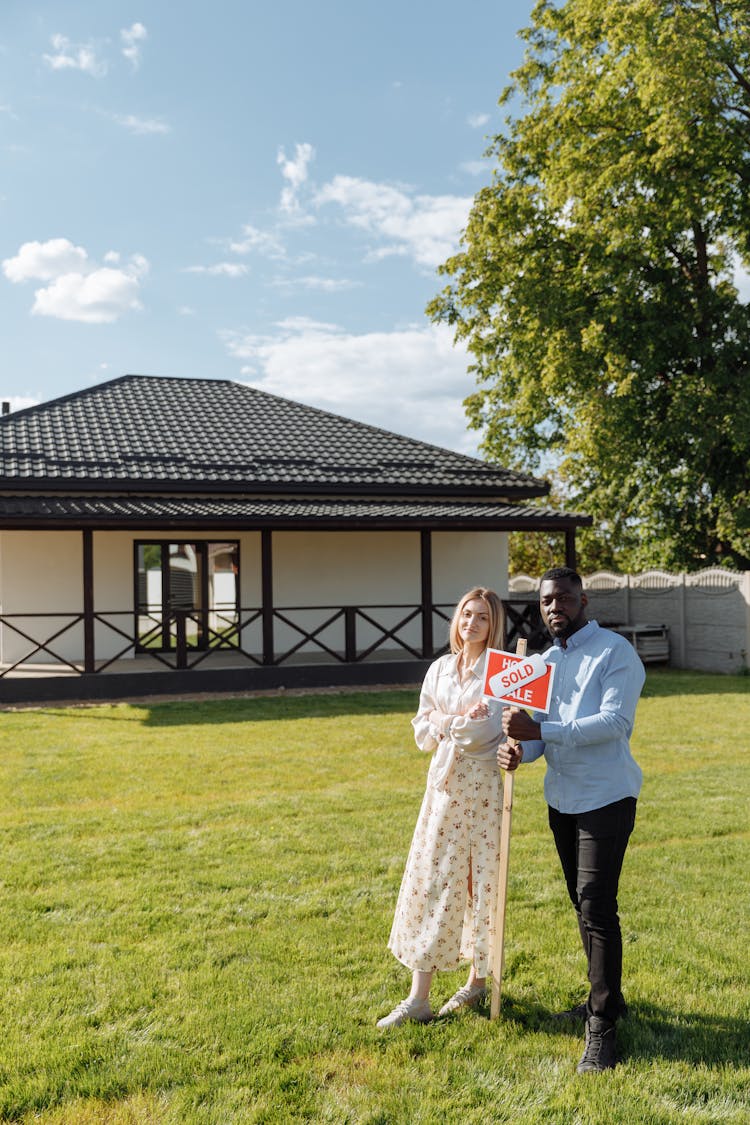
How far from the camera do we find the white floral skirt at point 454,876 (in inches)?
148

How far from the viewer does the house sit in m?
14.3

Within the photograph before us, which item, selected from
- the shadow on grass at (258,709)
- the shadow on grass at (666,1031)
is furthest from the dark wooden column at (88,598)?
the shadow on grass at (666,1031)

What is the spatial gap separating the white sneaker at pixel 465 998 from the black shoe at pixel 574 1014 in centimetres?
33

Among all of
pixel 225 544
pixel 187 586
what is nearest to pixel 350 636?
pixel 225 544

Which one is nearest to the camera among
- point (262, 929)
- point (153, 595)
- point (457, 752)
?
point (457, 752)

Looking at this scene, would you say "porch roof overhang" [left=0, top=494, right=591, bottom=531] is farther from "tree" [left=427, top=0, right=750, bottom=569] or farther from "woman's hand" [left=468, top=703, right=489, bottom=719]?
"woman's hand" [left=468, top=703, right=489, bottom=719]

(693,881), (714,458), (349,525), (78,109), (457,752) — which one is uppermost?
(78,109)

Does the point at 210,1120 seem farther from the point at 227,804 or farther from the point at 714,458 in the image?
the point at 714,458

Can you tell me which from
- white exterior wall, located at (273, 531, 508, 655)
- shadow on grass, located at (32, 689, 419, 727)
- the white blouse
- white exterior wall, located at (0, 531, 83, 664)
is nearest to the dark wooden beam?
shadow on grass, located at (32, 689, 419, 727)

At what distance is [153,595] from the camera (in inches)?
677

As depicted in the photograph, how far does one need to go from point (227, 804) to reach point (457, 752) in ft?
12.8

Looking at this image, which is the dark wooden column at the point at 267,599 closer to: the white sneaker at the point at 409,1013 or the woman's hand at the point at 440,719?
the woman's hand at the point at 440,719

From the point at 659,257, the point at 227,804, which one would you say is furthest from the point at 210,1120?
the point at 659,257

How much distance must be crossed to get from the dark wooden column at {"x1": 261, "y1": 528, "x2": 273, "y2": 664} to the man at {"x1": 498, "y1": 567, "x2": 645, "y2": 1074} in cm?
1139
